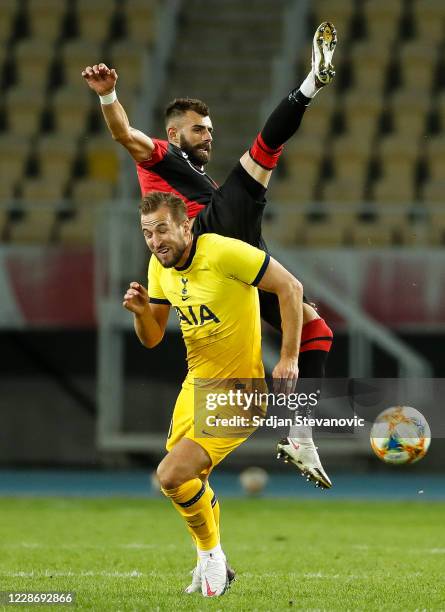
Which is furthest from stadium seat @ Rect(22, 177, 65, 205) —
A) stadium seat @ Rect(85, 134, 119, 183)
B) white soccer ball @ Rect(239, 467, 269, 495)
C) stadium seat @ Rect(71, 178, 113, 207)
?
white soccer ball @ Rect(239, 467, 269, 495)

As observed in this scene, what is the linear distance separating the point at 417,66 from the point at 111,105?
10.4 m

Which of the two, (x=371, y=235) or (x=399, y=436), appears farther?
(x=371, y=235)

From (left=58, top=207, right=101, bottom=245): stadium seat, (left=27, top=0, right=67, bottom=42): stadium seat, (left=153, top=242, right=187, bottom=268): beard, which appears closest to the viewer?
(left=153, top=242, right=187, bottom=268): beard

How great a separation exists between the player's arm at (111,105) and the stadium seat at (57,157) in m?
9.32

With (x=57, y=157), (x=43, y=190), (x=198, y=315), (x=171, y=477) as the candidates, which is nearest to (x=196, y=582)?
(x=171, y=477)

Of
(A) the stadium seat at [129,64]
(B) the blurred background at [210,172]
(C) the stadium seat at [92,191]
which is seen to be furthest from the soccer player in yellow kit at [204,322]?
(A) the stadium seat at [129,64]

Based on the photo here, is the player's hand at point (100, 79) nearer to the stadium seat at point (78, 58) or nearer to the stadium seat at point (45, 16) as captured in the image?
the stadium seat at point (78, 58)

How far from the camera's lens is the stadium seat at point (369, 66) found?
16.4 m

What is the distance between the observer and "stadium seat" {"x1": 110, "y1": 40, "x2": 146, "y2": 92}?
16812 millimetres

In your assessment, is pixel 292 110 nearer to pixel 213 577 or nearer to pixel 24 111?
pixel 213 577

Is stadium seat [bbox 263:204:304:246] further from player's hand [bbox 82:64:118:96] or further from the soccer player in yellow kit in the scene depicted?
the soccer player in yellow kit

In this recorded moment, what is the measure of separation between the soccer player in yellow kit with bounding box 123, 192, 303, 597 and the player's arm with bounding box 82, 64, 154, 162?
661mm

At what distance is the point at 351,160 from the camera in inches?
604

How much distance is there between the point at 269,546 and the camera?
8727mm
